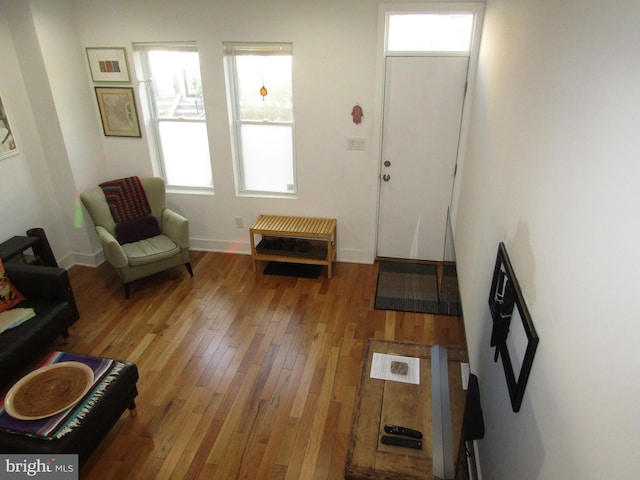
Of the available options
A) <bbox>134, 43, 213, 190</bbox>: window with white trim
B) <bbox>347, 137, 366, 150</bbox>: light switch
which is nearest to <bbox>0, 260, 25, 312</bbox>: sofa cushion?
<bbox>134, 43, 213, 190</bbox>: window with white trim

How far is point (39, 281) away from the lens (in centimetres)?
326

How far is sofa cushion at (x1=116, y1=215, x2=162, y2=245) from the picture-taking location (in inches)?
164

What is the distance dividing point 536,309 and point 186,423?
7.33 feet

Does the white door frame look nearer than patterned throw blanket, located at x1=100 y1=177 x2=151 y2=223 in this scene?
Yes

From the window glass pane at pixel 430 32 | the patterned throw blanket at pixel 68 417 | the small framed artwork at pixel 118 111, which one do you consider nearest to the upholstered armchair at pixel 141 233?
the small framed artwork at pixel 118 111

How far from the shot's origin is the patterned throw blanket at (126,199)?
4211 millimetres

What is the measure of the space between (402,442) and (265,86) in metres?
3.41

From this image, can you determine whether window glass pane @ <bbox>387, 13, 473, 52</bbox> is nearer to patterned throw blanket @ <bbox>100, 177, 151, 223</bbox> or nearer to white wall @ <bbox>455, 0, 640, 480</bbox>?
white wall @ <bbox>455, 0, 640, 480</bbox>

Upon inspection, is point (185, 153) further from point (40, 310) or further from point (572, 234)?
point (572, 234)

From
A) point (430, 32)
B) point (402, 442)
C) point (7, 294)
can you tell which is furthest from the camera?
point (430, 32)

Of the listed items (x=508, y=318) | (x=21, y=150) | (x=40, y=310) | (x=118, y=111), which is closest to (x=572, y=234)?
(x=508, y=318)

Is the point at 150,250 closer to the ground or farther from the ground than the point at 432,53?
closer to the ground

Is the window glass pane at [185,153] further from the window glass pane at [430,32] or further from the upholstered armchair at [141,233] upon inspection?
the window glass pane at [430,32]

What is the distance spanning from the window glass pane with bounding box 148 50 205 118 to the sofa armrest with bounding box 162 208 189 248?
103cm
